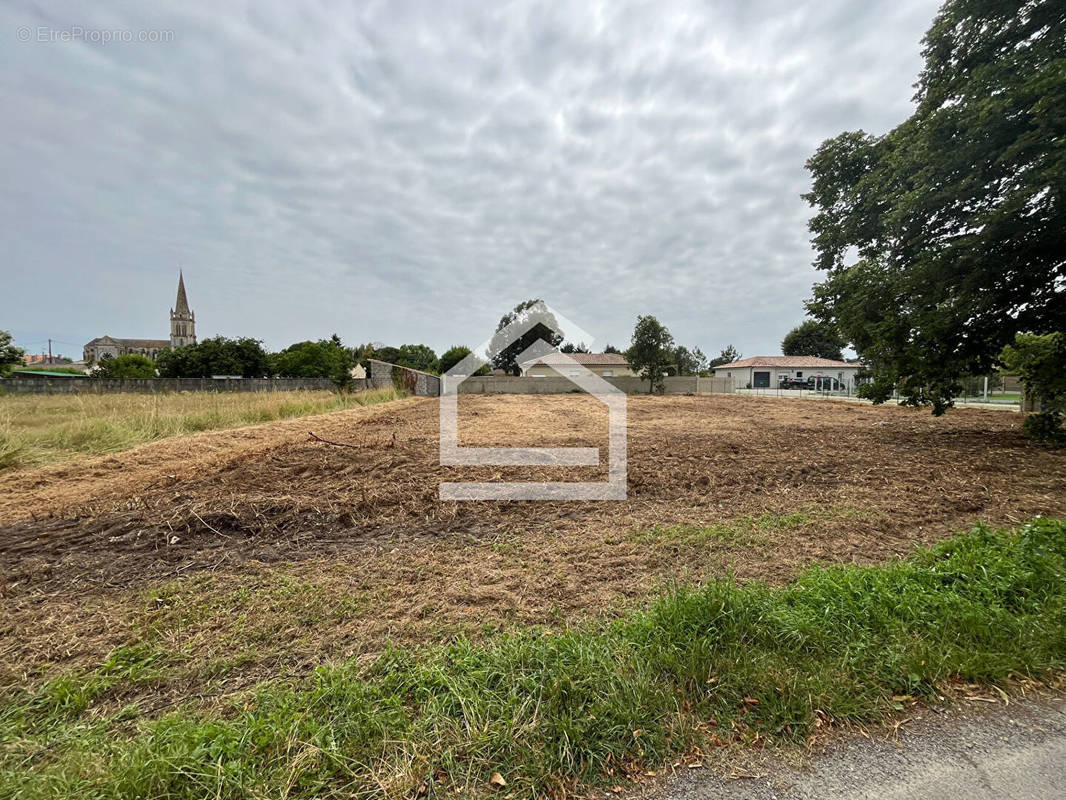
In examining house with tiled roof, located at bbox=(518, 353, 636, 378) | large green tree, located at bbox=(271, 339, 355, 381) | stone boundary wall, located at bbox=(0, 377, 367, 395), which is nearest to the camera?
stone boundary wall, located at bbox=(0, 377, 367, 395)

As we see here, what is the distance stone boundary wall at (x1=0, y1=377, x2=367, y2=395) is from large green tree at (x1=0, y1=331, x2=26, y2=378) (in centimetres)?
349

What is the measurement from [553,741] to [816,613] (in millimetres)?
1538

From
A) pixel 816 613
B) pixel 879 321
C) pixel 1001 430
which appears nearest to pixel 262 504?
pixel 816 613

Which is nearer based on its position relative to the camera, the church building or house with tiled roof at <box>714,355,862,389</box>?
house with tiled roof at <box>714,355,862,389</box>

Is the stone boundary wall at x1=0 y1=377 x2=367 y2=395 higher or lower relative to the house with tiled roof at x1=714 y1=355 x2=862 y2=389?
lower

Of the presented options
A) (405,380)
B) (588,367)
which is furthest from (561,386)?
(405,380)

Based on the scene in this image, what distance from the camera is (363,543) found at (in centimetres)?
327

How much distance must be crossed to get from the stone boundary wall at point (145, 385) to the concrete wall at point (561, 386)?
28.5 feet

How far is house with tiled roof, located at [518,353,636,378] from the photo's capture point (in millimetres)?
37031

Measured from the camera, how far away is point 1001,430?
8734 millimetres

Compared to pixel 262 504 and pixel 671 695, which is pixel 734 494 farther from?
pixel 262 504


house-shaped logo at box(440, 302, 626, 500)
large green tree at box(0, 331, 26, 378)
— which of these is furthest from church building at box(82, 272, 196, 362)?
house-shaped logo at box(440, 302, 626, 500)

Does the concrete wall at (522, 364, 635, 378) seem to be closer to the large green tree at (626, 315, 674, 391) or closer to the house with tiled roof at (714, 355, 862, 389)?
the large green tree at (626, 315, 674, 391)

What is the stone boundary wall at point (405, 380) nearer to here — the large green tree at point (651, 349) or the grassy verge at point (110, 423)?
the grassy verge at point (110, 423)
